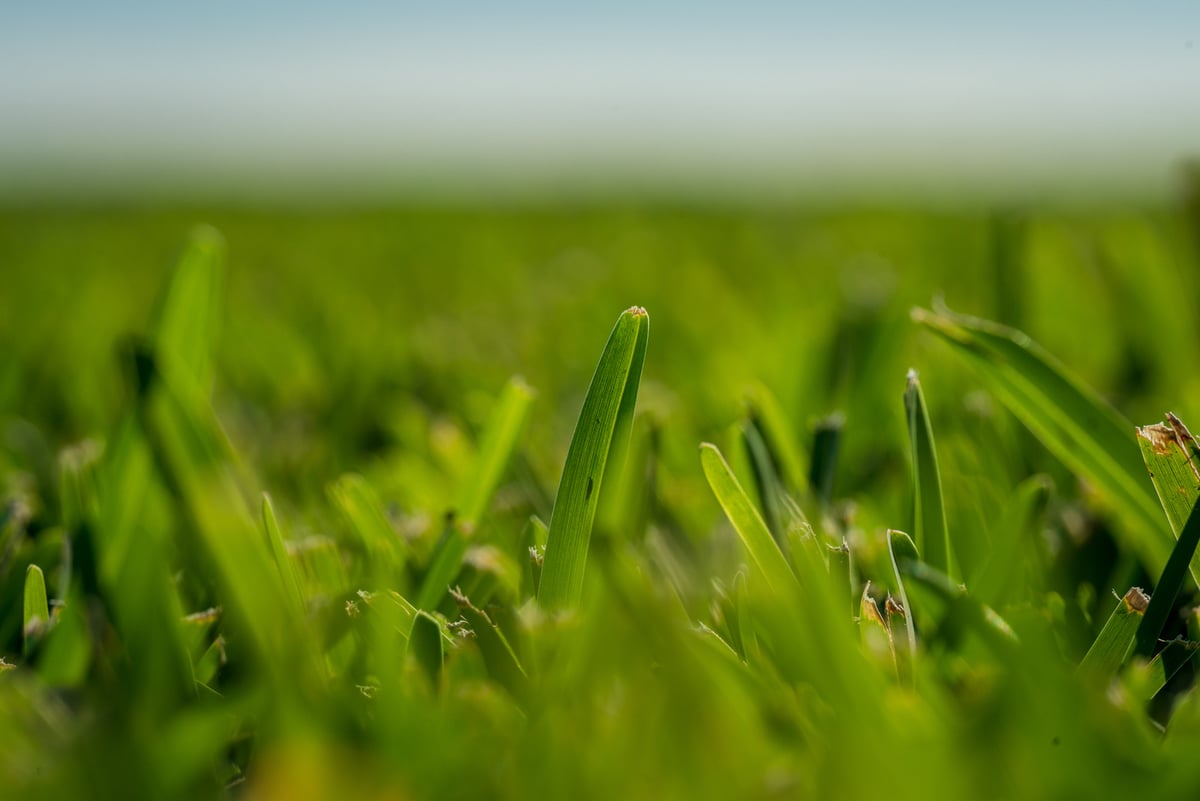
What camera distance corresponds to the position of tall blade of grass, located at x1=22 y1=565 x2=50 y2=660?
404 mm

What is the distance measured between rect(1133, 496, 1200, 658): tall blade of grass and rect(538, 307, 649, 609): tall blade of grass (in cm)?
21

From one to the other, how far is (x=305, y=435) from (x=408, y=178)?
4.62m

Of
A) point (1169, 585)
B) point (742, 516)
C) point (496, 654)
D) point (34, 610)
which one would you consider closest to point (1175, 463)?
point (1169, 585)

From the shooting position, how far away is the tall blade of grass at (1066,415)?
0.46m

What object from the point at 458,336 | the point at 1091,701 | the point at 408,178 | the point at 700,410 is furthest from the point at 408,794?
the point at 408,178

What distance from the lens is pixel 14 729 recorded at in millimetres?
285

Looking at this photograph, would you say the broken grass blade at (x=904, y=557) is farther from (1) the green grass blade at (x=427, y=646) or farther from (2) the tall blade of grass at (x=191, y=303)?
(2) the tall blade of grass at (x=191, y=303)

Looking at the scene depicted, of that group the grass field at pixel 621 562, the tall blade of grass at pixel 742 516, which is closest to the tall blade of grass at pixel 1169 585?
the grass field at pixel 621 562

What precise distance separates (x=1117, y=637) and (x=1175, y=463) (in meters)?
0.08

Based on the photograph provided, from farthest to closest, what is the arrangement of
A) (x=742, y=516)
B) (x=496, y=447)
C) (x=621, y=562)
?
(x=496, y=447)
(x=742, y=516)
(x=621, y=562)

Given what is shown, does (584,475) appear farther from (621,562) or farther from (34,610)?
(34,610)

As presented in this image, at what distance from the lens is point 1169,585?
1.24ft

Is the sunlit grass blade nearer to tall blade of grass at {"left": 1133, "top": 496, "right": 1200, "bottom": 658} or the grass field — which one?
the grass field

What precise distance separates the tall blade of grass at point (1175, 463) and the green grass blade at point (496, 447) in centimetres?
29
